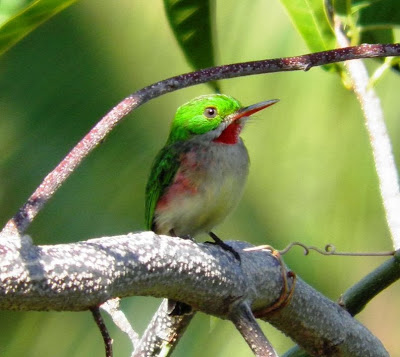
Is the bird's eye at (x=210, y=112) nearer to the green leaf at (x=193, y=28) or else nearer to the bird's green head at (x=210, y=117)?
the bird's green head at (x=210, y=117)

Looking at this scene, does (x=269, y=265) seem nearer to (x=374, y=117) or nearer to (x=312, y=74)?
(x=374, y=117)

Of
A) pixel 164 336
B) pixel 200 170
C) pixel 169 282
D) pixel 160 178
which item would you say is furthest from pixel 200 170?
pixel 169 282

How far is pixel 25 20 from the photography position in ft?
4.13

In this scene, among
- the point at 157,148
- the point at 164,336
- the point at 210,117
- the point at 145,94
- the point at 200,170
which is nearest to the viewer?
the point at 145,94

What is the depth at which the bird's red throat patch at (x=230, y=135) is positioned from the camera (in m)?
2.10

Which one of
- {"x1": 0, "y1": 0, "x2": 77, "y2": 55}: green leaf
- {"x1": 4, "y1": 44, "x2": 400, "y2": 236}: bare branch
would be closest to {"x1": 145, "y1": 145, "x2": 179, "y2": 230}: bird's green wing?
{"x1": 0, "y1": 0, "x2": 77, "y2": 55}: green leaf

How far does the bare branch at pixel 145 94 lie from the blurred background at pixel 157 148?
1.36 metres

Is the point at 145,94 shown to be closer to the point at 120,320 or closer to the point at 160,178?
the point at 120,320

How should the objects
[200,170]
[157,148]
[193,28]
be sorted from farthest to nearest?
[157,148]
[200,170]
[193,28]

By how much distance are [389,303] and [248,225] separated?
0.52 metres

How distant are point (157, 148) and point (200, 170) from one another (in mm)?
594

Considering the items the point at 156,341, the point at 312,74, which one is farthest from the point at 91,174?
the point at 156,341

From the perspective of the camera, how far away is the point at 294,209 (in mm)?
2506

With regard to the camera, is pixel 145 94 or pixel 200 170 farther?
pixel 200 170
